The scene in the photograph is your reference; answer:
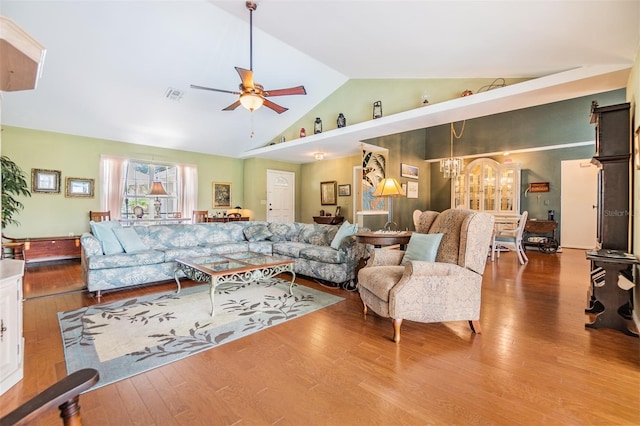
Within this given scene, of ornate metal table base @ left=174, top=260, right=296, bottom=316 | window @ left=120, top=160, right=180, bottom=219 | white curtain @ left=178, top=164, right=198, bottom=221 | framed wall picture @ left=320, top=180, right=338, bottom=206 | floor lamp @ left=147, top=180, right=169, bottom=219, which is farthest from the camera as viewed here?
framed wall picture @ left=320, top=180, right=338, bottom=206

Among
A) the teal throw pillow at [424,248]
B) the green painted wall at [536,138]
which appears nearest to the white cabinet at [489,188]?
the green painted wall at [536,138]

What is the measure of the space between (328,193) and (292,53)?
4.28 meters

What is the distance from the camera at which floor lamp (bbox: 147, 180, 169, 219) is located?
18.9 feet

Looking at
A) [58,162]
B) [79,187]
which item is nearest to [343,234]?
[79,187]

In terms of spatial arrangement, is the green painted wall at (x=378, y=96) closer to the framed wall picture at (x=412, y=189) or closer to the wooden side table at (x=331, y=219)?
the wooden side table at (x=331, y=219)

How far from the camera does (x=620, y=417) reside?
153 centimetres

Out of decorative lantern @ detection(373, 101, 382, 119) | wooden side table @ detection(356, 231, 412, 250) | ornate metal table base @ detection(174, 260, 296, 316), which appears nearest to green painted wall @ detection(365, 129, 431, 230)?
decorative lantern @ detection(373, 101, 382, 119)

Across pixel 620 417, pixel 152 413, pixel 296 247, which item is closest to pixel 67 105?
pixel 296 247

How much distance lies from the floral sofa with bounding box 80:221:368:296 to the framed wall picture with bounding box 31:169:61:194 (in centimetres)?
299

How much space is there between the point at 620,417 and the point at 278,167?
321 inches

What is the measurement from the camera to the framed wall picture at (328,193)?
8.39 meters

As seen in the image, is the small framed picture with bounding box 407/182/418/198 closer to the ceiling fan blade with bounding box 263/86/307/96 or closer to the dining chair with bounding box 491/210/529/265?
the dining chair with bounding box 491/210/529/265

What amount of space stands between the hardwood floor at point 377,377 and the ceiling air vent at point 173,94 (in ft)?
13.2

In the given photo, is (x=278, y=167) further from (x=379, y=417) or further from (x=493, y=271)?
(x=379, y=417)
